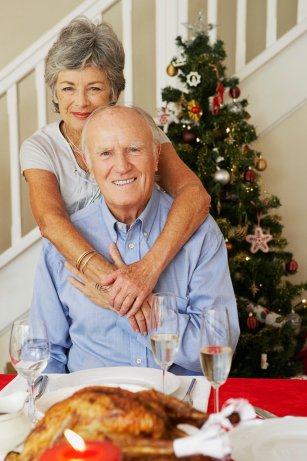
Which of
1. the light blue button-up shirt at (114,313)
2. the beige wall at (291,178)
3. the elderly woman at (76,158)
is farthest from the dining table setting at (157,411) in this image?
the beige wall at (291,178)

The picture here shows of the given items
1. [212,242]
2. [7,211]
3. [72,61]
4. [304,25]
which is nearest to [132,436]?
[212,242]

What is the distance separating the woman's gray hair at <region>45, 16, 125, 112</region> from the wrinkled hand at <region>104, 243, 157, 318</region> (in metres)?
0.73

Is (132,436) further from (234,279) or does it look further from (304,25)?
(304,25)

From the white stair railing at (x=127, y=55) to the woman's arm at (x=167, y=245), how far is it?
→ 1537 mm

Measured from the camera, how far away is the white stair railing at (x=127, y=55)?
3.31 meters

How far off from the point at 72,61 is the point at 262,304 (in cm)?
177

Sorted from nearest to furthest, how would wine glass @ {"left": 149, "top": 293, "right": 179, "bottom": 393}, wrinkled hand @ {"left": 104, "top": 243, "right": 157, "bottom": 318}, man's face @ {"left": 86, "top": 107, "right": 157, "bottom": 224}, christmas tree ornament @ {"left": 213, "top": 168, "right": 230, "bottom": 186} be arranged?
wine glass @ {"left": 149, "top": 293, "right": 179, "bottom": 393}
wrinkled hand @ {"left": 104, "top": 243, "right": 157, "bottom": 318}
man's face @ {"left": 86, "top": 107, "right": 157, "bottom": 224}
christmas tree ornament @ {"left": 213, "top": 168, "right": 230, "bottom": 186}

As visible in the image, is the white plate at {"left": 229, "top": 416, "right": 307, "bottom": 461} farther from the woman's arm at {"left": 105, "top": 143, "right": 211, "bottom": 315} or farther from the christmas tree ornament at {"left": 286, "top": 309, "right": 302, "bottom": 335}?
the christmas tree ornament at {"left": 286, "top": 309, "right": 302, "bottom": 335}

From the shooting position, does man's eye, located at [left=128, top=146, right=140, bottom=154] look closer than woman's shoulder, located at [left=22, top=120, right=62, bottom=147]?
Yes

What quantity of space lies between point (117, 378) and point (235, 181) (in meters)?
2.00

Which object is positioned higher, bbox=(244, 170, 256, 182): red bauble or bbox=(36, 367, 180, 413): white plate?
bbox=(244, 170, 256, 182): red bauble

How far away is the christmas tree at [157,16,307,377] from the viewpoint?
3207 millimetres

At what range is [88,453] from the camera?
2.05ft

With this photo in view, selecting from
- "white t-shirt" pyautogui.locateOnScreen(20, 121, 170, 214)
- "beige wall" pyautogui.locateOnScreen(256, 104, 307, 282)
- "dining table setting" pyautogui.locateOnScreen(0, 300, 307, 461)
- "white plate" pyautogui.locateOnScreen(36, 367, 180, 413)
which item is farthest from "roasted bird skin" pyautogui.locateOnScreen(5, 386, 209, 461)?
"beige wall" pyautogui.locateOnScreen(256, 104, 307, 282)
